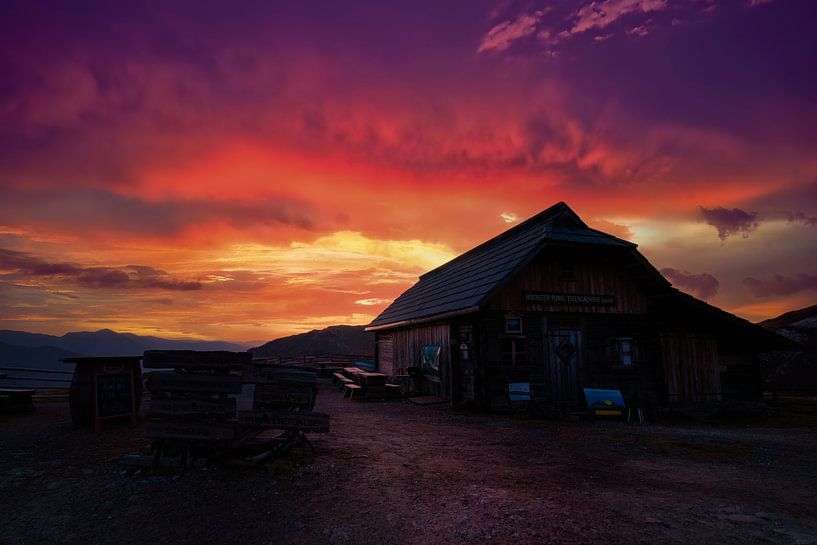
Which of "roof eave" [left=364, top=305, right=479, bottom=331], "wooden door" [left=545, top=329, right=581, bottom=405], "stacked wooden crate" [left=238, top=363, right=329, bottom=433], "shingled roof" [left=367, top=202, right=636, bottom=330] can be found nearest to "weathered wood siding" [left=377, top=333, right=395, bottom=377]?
"roof eave" [left=364, top=305, right=479, bottom=331]

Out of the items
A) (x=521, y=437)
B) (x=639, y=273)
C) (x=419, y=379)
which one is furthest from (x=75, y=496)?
(x=639, y=273)

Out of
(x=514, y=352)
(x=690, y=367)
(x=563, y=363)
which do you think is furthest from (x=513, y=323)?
(x=690, y=367)

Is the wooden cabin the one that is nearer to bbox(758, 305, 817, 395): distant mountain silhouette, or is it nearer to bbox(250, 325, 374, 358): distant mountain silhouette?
bbox(758, 305, 817, 395): distant mountain silhouette

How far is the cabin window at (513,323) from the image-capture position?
51.6 ft

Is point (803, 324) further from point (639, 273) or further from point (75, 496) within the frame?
point (75, 496)

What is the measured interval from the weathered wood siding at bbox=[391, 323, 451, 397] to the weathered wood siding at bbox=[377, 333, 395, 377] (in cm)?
59

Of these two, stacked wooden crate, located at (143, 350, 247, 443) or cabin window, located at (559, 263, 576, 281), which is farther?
cabin window, located at (559, 263, 576, 281)

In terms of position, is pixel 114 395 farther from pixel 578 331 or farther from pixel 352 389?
pixel 578 331

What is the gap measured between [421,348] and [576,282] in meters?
7.63

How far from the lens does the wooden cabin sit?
615 inches

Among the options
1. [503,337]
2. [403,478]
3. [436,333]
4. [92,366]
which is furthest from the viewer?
[436,333]

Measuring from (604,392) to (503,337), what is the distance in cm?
440

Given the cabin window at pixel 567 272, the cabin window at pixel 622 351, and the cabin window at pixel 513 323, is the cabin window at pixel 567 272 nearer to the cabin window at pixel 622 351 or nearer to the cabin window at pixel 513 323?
the cabin window at pixel 513 323

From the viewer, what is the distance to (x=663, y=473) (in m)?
8.11
